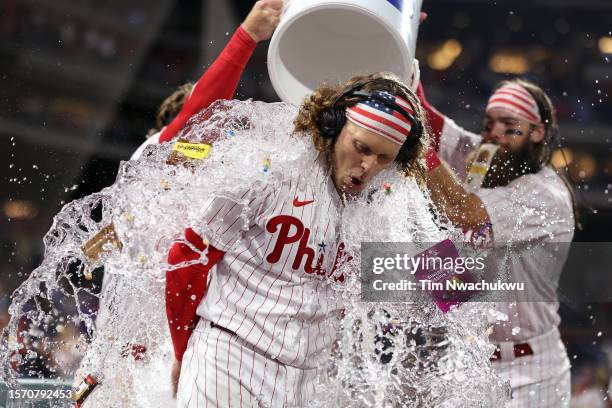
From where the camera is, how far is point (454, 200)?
2.51 metres

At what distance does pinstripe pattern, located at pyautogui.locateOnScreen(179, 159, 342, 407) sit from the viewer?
181 cm

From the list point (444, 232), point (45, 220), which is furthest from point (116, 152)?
point (444, 232)

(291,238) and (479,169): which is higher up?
(479,169)

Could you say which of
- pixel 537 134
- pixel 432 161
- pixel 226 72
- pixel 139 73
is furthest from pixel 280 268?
pixel 139 73

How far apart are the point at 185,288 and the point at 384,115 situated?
22.1 inches

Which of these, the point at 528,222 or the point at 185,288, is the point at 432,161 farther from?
the point at 185,288

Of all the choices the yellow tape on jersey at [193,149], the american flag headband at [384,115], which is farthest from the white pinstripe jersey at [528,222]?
the yellow tape on jersey at [193,149]

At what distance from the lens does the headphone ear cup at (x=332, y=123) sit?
1.90 metres

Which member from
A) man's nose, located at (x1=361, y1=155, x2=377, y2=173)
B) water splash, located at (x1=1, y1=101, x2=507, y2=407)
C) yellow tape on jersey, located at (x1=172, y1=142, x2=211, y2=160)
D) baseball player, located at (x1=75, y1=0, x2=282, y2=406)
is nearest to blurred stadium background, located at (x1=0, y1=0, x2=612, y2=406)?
baseball player, located at (x1=75, y1=0, x2=282, y2=406)

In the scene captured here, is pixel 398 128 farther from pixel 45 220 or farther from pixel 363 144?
pixel 45 220

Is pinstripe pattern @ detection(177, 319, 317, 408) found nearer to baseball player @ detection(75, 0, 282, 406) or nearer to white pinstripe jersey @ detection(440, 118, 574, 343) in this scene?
baseball player @ detection(75, 0, 282, 406)

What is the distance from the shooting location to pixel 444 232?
2162mm

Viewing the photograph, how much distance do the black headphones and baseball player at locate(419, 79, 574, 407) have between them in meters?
0.83

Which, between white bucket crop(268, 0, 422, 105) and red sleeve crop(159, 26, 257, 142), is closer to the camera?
white bucket crop(268, 0, 422, 105)
